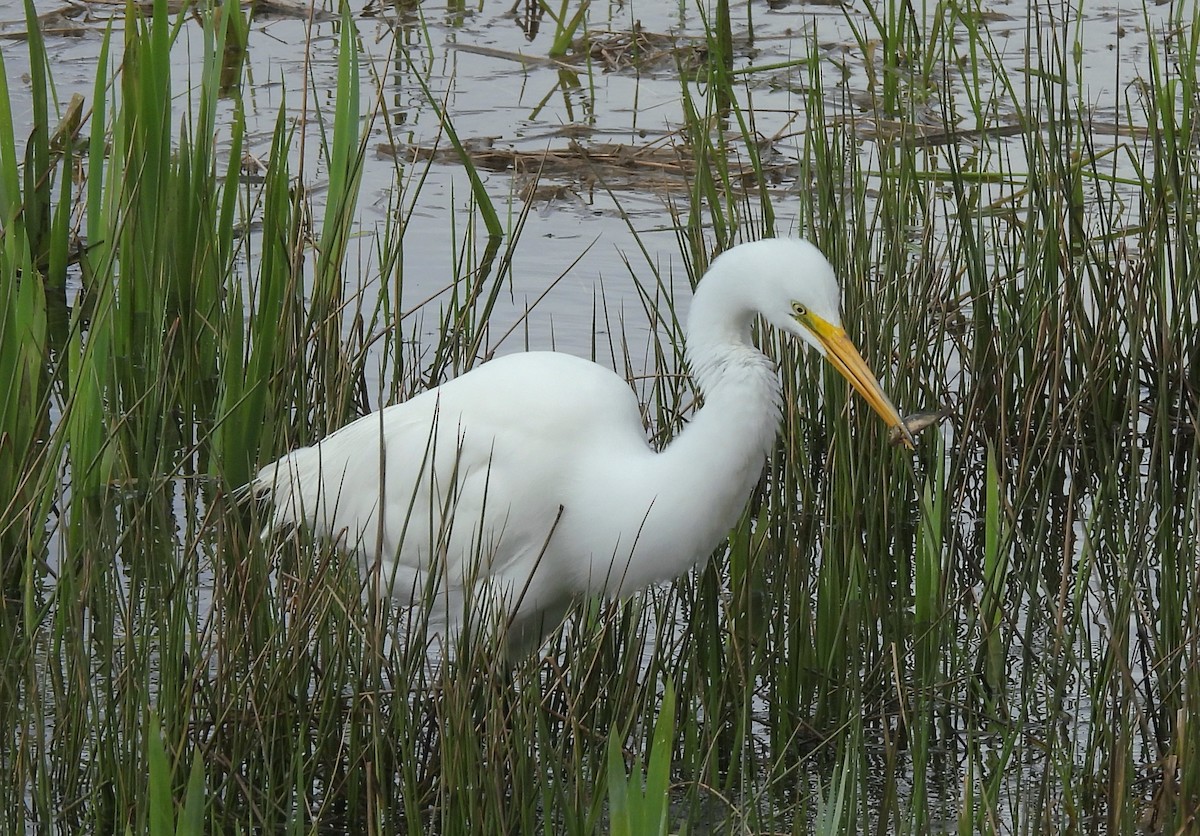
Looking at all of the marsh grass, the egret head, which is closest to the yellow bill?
the egret head

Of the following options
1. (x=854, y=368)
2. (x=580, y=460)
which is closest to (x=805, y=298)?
(x=854, y=368)

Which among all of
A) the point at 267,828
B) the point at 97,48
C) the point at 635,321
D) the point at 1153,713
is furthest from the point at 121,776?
the point at 97,48

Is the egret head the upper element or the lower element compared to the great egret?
upper

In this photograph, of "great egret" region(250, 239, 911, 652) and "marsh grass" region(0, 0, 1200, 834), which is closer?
"marsh grass" region(0, 0, 1200, 834)

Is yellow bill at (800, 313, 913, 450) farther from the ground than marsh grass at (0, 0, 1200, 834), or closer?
farther from the ground

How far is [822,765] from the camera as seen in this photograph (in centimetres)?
271

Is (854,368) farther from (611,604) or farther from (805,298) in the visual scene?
(611,604)

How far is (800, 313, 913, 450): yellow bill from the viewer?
2445 mm

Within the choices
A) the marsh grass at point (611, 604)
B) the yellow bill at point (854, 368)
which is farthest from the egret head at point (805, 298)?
the marsh grass at point (611, 604)

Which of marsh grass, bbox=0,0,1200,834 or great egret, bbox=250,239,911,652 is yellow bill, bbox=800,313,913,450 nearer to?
great egret, bbox=250,239,911,652

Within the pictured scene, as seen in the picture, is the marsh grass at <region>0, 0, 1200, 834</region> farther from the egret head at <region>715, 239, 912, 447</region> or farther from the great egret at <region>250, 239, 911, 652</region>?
the egret head at <region>715, 239, 912, 447</region>

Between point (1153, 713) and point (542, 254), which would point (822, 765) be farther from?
point (542, 254)

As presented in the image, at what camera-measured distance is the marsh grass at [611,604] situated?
2045mm

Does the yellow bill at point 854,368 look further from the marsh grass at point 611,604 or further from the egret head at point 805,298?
the marsh grass at point 611,604
